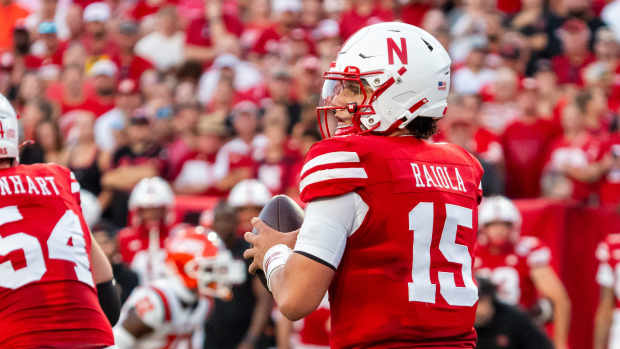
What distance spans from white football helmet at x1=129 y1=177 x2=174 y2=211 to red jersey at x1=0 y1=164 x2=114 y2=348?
4655 millimetres

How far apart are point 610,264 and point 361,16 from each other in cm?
459

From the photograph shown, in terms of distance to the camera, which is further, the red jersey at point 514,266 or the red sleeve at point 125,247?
the red sleeve at point 125,247

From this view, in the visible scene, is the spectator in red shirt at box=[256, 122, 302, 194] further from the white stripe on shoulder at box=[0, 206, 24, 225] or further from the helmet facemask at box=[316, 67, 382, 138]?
the helmet facemask at box=[316, 67, 382, 138]

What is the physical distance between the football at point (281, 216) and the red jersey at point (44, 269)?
0.86m

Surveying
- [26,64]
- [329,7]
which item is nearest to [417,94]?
[329,7]

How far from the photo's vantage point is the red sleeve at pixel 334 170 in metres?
2.93

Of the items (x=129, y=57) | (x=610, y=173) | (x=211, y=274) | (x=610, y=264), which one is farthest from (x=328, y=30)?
(x=211, y=274)

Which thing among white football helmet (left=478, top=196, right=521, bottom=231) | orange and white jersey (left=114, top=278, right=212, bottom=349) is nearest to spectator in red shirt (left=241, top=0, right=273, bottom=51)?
white football helmet (left=478, top=196, right=521, bottom=231)

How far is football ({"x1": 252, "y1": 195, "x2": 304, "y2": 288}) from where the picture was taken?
3.31 metres

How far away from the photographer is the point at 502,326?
6.44m

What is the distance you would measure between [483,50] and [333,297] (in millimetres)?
7039

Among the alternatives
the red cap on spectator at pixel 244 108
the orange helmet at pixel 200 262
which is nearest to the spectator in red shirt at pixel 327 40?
the red cap on spectator at pixel 244 108

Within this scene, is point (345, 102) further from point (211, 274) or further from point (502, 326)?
point (502, 326)

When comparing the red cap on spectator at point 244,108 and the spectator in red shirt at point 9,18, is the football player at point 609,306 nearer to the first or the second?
the red cap on spectator at point 244,108
